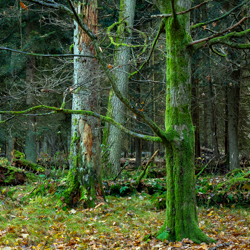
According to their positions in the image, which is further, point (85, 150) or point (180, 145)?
point (85, 150)

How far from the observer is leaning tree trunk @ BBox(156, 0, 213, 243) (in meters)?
3.90

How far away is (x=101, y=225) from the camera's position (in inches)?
205

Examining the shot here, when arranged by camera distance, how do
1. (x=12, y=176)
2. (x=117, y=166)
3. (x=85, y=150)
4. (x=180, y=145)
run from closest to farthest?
1. (x=180, y=145)
2. (x=85, y=150)
3. (x=12, y=176)
4. (x=117, y=166)

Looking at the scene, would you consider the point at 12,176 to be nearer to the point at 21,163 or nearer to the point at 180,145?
the point at 21,163

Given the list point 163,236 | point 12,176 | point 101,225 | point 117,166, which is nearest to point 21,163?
point 12,176

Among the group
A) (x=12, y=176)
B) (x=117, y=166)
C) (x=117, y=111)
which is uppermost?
(x=117, y=111)

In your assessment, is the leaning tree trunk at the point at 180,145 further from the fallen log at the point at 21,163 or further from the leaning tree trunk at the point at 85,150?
the fallen log at the point at 21,163

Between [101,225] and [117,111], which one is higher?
[117,111]

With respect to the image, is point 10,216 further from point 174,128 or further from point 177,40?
point 177,40

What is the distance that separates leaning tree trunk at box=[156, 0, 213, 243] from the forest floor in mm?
256

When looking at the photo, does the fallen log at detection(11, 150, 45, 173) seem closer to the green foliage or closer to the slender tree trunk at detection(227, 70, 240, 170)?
the green foliage

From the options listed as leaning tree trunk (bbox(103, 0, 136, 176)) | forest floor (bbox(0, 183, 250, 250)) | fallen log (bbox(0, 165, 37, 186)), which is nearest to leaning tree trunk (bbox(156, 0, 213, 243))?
forest floor (bbox(0, 183, 250, 250))

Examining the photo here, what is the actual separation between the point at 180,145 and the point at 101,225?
2565 millimetres

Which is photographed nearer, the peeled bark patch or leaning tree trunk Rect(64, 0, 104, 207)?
leaning tree trunk Rect(64, 0, 104, 207)
